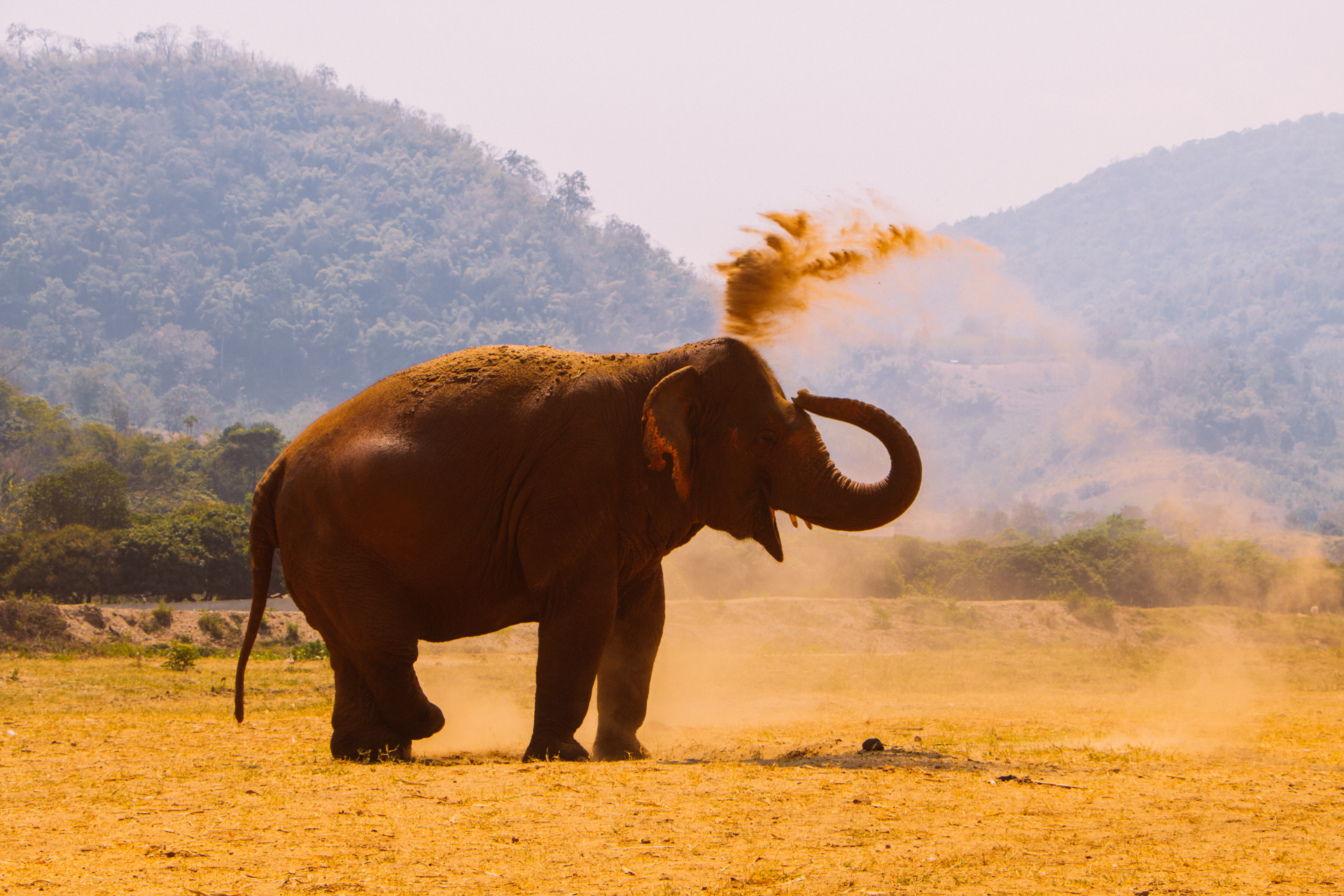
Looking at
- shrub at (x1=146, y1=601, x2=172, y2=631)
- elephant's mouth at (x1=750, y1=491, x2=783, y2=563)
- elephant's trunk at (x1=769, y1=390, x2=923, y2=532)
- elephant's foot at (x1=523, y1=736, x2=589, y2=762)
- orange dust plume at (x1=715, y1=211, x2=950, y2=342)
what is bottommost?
shrub at (x1=146, y1=601, x2=172, y2=631)

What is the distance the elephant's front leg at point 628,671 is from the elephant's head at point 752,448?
1073mm

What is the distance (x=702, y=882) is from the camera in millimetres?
5133

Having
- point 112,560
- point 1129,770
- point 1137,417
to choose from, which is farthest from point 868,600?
point 1137,417

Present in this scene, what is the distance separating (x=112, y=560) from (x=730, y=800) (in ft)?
112

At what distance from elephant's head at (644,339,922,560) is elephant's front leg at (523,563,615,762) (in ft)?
4.21

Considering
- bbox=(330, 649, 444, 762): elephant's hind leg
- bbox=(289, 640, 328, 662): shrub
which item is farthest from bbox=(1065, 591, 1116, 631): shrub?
bbox=(330, 649, 444, 762): elephant's hind leg

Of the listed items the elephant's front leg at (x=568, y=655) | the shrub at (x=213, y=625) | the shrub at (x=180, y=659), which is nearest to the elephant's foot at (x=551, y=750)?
the elephant's front leg at (x=568, y=655)

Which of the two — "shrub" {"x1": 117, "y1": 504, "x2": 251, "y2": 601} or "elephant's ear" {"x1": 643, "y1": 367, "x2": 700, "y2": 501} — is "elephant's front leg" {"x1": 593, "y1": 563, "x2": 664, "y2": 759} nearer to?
"elephant's ear" {"x1": 643, "y1": 367, "x2": 700, "y2": 501}

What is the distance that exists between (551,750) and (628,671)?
142 centimetres

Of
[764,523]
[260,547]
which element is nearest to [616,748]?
[764,523]

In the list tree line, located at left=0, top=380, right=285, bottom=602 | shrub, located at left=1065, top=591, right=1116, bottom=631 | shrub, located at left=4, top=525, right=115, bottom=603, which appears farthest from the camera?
shrub, located at left=1065, top=591, right=1116, bottom=631

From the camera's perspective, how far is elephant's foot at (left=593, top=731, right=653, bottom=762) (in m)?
9.92

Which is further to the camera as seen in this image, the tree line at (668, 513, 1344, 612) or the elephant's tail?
the tree line at (668, 513, 1344, 612)

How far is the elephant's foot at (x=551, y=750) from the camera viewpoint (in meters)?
8.93
